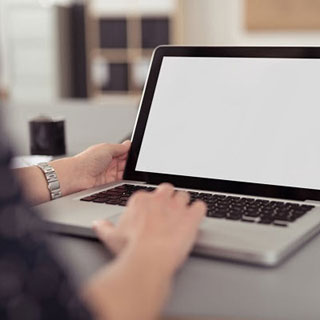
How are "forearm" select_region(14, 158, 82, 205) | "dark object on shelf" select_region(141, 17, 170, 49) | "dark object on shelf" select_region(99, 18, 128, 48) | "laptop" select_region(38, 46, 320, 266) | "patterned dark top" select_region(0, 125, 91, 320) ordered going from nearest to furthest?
"patterned dark top" select_region(0, 125, 91, 320) < "laptop" select_region(38, 46, 320, 266) < "forearm" select_region(14, 158, 82, 205) < "dark object on shelf" select_region(141, 17, 170, 49) < "dark object on shelf" select_region(99, 18, 128, 48)

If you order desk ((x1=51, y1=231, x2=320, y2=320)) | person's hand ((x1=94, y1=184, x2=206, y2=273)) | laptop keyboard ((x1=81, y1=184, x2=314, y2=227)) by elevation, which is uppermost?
person's hand ((x1=94, y1=184, x2=206, y2=273))

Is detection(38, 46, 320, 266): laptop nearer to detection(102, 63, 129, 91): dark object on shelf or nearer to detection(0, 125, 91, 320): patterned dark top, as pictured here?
detection(0, 125, 91, 320): patterned dark top

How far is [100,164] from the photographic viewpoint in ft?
3.89

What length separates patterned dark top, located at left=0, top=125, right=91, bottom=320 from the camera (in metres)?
0.52

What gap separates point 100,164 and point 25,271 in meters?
0.66

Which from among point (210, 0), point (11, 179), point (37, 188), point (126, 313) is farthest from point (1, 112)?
point (210, 0)

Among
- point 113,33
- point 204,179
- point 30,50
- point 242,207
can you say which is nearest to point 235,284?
point 242,207

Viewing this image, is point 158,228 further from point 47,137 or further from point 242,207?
point 47,137

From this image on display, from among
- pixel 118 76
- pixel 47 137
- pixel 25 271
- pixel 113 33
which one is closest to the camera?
pixel 25 271

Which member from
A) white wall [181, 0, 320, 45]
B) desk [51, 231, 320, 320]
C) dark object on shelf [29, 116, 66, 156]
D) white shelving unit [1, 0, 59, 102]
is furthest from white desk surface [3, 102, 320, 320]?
white shelving unit [1, 0, 59, 102]

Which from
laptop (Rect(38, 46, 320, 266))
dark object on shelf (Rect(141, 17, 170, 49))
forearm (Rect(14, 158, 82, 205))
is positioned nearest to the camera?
laptop (Rect(38, 46, 320, 266))

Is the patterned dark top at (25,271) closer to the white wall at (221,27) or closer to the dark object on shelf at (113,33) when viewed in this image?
the white wall at (221,27)

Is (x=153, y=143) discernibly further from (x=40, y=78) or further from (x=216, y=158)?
(x=40, y=78)

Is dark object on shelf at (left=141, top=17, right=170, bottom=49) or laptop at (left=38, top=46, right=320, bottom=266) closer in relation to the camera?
laptop at (left=38, top=46, right=320, bottom=266)
